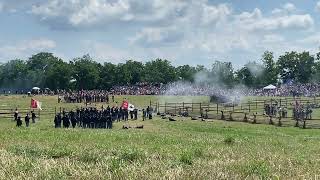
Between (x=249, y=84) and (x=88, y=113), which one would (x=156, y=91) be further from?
(x=88, y=113)

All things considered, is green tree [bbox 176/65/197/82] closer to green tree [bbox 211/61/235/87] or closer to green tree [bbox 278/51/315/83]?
green tree [bbox 211/61/235/87]

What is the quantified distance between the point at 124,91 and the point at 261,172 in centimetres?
10554

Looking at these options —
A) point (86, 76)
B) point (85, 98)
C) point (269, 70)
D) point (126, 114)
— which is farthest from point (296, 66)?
point (126, 114)

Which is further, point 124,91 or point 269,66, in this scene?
point 269,66

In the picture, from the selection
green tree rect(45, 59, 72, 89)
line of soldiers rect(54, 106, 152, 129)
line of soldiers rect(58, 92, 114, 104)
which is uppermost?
green tree rect(45, 59, 72, 89)

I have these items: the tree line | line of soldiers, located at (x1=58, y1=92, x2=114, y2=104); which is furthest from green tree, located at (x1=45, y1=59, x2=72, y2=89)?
line of soldiers, located at (x1=58, y1=92, x2=114, y2=104)

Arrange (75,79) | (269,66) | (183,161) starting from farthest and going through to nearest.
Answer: (269,66), (75,79), (183,161)

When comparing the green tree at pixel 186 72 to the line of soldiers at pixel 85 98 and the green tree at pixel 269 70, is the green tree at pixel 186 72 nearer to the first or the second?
the green tree at pixel 269 70

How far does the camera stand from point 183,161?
1277 centimetres

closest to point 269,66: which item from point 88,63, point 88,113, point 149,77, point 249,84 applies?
point 249,84

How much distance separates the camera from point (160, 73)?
158500mm

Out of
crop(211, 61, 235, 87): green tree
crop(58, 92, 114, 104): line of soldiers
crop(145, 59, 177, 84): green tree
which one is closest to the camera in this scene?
crop(58, 92, 114, 104): line of soldiers

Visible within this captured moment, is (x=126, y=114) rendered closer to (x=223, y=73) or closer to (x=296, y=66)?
(x=223, y=73)

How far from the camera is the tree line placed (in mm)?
144500
